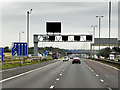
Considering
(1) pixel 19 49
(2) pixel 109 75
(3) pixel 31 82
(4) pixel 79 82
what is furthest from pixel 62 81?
(1) pixel 19 49

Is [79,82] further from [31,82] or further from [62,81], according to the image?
[31,82]

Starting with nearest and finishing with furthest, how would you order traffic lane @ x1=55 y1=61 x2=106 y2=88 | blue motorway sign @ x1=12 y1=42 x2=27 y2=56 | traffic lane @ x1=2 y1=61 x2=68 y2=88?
traffic lane @ x1=2 y1=61 x2=68 y2=88, traffic lane @ x1=55 y1=61 x2=106 y2=88, blue motorway sign @ x1=12 y1=42 x2=27 y2=56

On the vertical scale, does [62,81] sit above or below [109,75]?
above

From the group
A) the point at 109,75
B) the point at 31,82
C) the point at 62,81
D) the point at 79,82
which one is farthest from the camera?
the point at 109,75

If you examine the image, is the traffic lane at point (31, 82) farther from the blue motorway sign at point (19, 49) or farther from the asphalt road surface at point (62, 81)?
the blue motorway sign at point (19, 49)

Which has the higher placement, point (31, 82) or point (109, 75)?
point (31, 82)

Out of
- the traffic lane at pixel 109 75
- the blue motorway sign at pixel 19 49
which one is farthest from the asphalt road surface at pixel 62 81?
the blue motorway sign at pixel 19 49

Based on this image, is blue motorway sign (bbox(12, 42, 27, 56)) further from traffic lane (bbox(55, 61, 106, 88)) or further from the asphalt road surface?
traffic lane (bbox(55, 61, 106, 88))

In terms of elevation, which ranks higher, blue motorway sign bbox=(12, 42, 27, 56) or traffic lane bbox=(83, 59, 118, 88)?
blue motorway sign bbox=(12, 42, 27, 56)

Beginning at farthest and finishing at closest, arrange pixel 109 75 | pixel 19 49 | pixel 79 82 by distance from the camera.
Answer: pixel 19 49, pixel 109 75, pixel 79 82

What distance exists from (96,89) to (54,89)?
7.11 ft

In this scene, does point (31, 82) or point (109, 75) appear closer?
point (31, 82)

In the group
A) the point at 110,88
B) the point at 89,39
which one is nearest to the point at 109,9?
the point at 89,39

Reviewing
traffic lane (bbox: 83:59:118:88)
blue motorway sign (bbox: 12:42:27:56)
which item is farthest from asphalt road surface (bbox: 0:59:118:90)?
blue motorway sign (bbox: 12:42:27:56)
